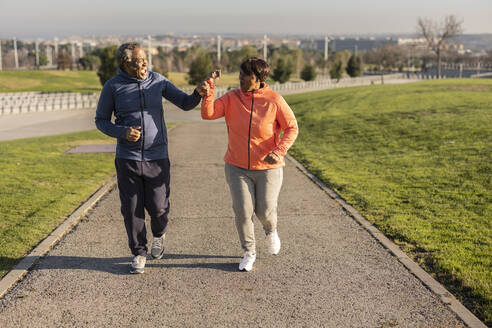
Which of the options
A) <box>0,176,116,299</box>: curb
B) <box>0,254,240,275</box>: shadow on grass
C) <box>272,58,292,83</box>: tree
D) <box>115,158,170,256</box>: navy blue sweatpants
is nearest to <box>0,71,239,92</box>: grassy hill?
<box>272,58,292,83</box>: tree

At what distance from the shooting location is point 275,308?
372 cm

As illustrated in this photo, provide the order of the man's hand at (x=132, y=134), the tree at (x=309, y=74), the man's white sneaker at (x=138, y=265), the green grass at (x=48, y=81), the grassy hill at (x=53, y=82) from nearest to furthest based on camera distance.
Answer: the man's hand at (x=132, y=134), the man's white sneaker at (x=138, y=265), the tree at (x=309, y=74), the green grass at (x=48, y=81), the grassy hill at (x=53, y=82)

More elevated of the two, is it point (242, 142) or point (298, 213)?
point (242, 142)

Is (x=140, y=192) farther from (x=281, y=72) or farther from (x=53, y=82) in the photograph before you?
(x=53, y=82)

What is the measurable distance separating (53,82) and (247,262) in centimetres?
6996

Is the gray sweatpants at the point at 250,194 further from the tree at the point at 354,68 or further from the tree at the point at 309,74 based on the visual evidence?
the tree at the point at 354,68

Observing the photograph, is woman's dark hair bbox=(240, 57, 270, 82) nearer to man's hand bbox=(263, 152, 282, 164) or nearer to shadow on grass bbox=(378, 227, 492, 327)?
man's hand bbox=(263, 152, 282, 164)

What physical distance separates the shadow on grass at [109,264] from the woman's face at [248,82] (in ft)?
5.26

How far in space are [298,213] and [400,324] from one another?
124 inches

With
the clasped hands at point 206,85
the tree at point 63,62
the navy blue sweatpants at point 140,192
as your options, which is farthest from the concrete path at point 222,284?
the tree at point 63,62

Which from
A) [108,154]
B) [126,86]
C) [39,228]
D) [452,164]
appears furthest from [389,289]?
[108,154]

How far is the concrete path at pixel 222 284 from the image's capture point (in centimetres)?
357

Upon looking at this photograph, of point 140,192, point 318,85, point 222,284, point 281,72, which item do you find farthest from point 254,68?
point 318,85

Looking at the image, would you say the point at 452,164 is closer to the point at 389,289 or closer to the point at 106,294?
the point at 389,289
